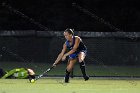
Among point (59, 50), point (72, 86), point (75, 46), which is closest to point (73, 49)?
point (75, 46)

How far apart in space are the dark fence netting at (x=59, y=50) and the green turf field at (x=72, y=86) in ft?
13.6

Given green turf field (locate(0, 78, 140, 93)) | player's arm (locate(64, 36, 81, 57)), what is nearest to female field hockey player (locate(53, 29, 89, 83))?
player's arm (locate(64, 36, 81, 57))

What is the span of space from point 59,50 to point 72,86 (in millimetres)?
7852

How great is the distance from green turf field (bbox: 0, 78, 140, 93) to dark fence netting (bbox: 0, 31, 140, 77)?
4.14 meters

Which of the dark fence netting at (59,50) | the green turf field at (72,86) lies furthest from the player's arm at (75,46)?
the dark fence netting at (59,50)

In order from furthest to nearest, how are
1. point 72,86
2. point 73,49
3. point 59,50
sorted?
1. point 59,50
2. point 73,49
3. point 72,86

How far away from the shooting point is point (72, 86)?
16688 millimetres

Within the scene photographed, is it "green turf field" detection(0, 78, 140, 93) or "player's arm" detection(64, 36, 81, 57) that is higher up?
"player's arm" detection(64, 36, 81, 57)

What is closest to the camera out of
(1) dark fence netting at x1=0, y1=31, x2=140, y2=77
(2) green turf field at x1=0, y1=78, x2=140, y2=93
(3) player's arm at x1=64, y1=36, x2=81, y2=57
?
(2) green turf field at x1=0, y1=78, x2=140, y2=93

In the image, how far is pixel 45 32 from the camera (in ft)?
84.9

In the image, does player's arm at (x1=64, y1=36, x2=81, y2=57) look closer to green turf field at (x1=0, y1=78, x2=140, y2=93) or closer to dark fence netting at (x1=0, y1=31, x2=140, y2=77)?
green turf field at (x1=0, y1=78, x2=140, y2=93)

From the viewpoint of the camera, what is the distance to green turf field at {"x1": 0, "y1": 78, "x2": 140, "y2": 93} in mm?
15258

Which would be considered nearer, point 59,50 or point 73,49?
point 73,49

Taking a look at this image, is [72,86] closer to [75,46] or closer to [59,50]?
[75,46]
